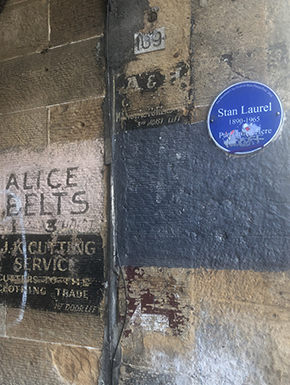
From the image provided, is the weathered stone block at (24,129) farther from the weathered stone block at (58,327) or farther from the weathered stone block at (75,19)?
the weathered stone block at (58,327)

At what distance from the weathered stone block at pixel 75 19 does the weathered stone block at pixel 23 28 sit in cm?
9

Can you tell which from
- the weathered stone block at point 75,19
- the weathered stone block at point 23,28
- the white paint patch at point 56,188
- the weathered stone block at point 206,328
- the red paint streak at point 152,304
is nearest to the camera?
the weathered stone block at point 206,328

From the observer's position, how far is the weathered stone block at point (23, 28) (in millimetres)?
2189

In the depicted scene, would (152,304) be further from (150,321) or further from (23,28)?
(23,28)

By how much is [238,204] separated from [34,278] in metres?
1.48

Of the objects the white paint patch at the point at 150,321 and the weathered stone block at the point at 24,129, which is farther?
the weathered stone block at the point at 24,129

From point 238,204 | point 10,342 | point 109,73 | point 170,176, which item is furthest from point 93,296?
point 109,73

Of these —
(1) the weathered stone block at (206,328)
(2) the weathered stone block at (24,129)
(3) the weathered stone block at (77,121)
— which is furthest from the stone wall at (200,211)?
(2) the weathered stone block at (24,129)

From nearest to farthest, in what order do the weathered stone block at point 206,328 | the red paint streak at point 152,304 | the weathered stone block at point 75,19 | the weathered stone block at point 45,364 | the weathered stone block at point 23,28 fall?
1. the weathered stone block at point 206,328
2. the red paint streak at point 152,304
3. the weathered stone block at point 45,364
4. the weathered stone block at point 75,19
5. the weathered stone block at point 23,28

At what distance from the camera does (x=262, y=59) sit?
5.28 feet

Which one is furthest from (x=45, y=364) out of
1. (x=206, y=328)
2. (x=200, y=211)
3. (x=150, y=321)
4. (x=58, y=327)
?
(x=200, y=211)

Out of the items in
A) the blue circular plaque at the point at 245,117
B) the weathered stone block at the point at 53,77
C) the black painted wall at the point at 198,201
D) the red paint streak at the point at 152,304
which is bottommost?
the red paint streak at the point at 152,304

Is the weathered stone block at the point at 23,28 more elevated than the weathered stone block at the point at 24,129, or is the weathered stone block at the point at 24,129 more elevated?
the weathered stone block at the point at 23,28

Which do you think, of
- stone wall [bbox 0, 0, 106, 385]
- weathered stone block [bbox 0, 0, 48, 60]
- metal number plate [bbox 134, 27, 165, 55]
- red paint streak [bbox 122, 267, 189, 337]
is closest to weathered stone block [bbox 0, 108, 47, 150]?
stone wall [bbox 0, 0, 106, 385]
